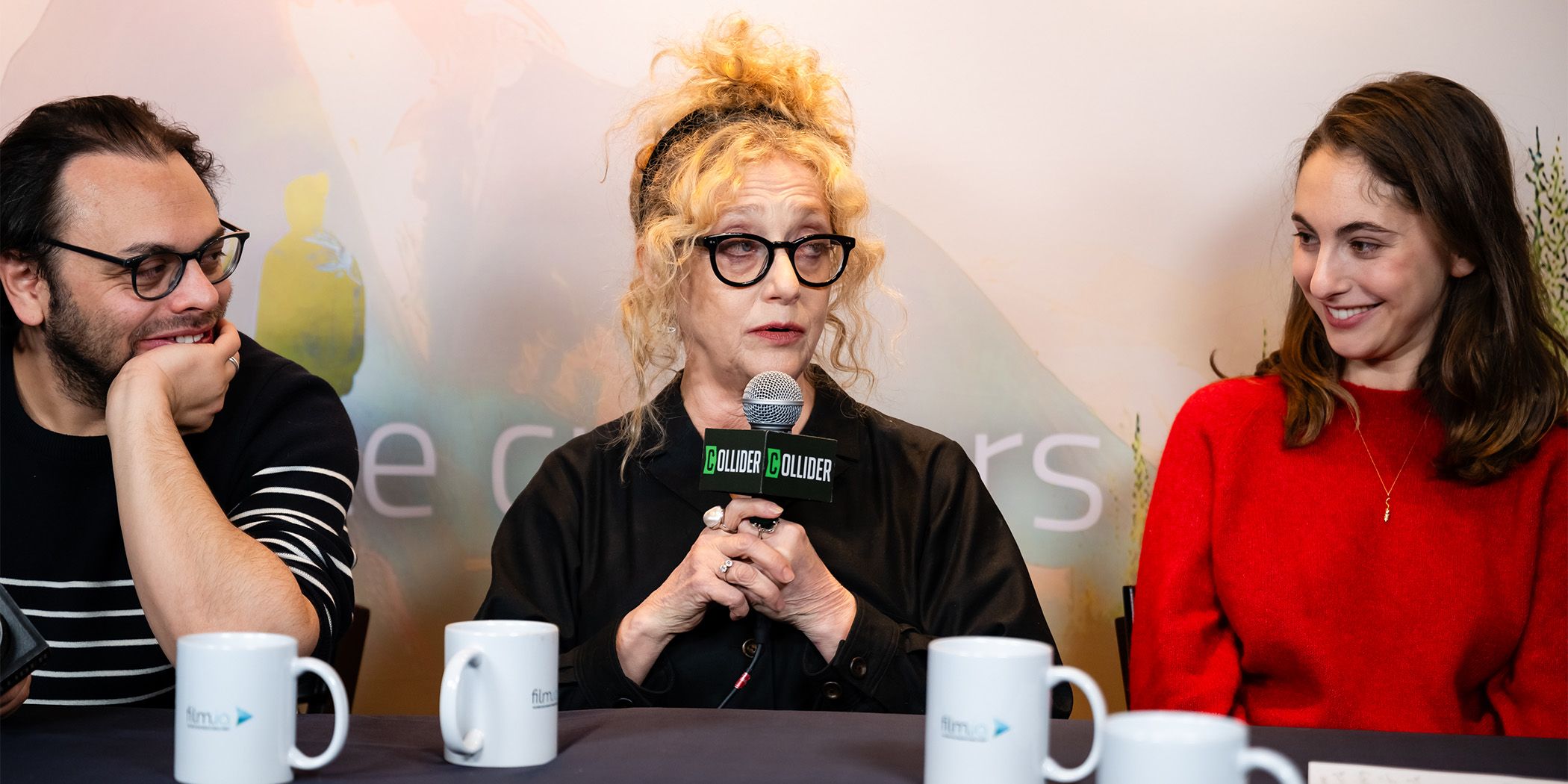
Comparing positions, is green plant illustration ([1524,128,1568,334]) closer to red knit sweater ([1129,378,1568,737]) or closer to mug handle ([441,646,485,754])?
red knit sweater ([1129,378,1568,737])

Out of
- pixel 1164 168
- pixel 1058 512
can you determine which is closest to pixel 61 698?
pixel 1058 512

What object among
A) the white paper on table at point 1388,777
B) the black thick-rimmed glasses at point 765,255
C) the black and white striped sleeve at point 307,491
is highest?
the black thick-rimmed glasses at point 765,255

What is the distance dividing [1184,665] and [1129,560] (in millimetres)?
827

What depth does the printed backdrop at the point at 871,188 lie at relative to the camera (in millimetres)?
2887

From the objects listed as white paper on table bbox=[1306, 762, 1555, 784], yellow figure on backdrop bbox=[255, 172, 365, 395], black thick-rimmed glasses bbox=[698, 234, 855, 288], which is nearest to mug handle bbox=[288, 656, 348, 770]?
white paper on table bbox=[1306, 762, 1555, 784]

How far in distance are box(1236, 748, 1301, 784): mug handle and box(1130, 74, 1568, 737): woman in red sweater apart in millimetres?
1129

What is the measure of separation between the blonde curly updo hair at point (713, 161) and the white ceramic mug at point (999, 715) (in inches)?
45.9

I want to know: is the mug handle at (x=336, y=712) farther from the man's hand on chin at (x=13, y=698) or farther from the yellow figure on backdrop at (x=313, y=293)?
the yellow figure on backdrop at (x=313, y=293)

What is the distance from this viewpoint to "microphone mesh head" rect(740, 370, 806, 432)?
1.76 m

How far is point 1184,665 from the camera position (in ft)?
6.98

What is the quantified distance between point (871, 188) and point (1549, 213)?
148 centimetres

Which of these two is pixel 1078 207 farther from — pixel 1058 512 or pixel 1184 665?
pixel 1184 665

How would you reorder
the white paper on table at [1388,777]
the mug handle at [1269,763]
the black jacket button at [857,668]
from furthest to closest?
1. the black jacket button at [857,668]
2. the white paper on table at [1388,777]
3. the mug handle at [1269,763]

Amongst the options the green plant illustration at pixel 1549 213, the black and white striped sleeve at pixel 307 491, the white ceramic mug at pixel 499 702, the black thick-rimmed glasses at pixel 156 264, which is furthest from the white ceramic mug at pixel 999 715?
the green plant illustration at pixel 1549 213
